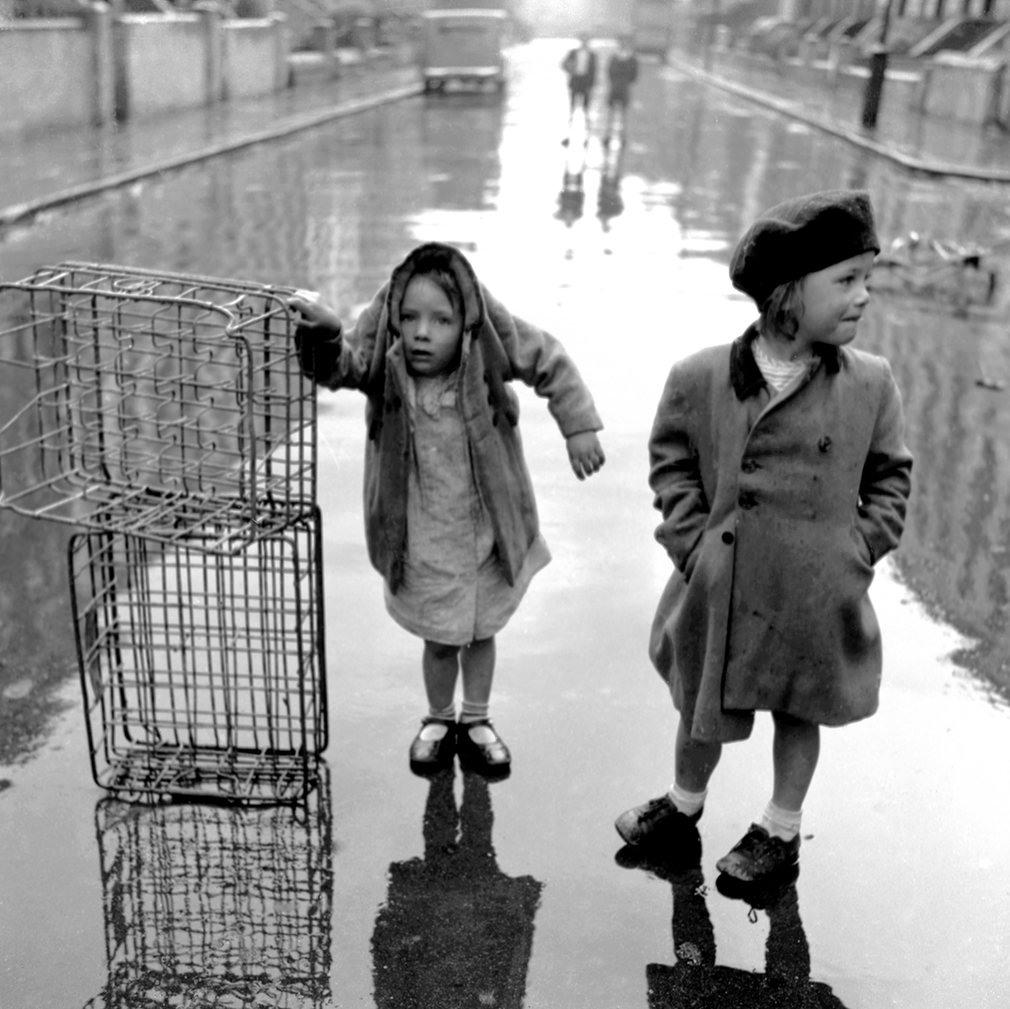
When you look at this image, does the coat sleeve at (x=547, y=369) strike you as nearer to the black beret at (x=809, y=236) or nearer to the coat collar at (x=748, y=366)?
the coat collar at (x=748, y=366)

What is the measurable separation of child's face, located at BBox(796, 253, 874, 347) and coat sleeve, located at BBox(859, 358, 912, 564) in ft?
0.66

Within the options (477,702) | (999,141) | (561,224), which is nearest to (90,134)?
(561,224)

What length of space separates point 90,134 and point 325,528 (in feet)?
55.8

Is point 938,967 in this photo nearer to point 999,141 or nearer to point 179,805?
point 179,805

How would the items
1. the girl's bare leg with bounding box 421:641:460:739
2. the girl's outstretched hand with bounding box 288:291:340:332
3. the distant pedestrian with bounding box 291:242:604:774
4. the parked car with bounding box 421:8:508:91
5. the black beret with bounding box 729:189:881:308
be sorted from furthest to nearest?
→ the parked car with bounding box 421:8:508:91
the girl's bare leg with bounding box 421:641:460:739
the distant pedestrian with bounding box 291:242:604:774
the girl's outstretched hand with bounding box 288:291:340:332
the black beret with bounding box 729:189:881:308

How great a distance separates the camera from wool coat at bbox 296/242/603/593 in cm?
355

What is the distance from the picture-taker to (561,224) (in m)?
14.7

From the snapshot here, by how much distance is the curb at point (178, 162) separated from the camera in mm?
13906

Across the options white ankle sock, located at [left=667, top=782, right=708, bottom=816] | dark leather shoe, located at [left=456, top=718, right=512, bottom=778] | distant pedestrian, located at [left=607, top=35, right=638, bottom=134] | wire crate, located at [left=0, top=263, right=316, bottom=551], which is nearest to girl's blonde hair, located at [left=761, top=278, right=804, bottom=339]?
wire crate, located at [left=0, top=263, right=316, bottom=551]

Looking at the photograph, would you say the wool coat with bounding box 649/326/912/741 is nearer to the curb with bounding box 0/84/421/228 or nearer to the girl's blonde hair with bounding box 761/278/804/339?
the girl's blonde hair with bounding box 761/278/804/339

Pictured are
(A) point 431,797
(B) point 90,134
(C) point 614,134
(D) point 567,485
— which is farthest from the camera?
(C) point 614,134

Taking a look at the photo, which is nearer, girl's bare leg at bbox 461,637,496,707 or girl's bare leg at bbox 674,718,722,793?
girl's bare leg at bbox 674,718,722,793

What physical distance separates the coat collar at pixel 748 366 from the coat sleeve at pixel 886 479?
15 centimetres

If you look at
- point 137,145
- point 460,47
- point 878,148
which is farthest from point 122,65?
point 460,47
